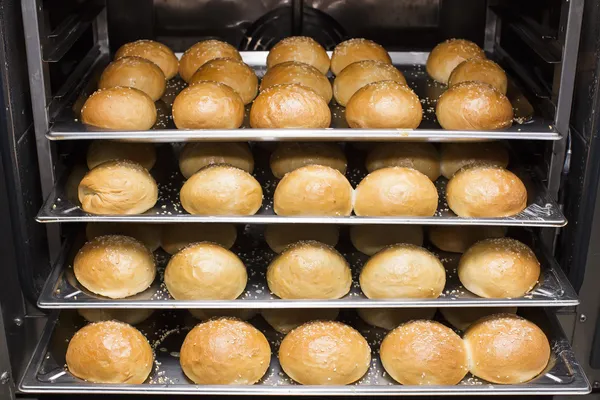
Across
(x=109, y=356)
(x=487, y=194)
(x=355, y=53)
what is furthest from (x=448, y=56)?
(x=109, y=356)

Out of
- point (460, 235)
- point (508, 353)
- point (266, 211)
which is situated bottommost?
point (508, 353)

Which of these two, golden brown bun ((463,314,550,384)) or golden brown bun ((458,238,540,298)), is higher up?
golden brown bun ((458,238,540,298))

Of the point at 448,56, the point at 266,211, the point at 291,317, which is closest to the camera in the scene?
the point at 266,211

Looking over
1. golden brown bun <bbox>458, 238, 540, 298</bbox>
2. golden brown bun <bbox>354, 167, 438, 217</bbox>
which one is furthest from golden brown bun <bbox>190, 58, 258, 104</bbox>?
golden brown bun <bbox>458, 238, 540, 298</bbox>

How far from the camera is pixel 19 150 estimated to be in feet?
7.98

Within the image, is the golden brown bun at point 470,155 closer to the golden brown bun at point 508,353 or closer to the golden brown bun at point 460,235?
the golden brown bun at point 460,235

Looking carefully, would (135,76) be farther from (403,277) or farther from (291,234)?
(403,277)

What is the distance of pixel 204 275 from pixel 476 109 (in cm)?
93

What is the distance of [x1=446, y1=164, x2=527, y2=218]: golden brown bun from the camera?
247 cm

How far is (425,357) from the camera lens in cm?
239

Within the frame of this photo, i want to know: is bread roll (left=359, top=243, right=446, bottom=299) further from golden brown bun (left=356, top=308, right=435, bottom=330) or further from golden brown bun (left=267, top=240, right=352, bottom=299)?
golden brown bun (left=356, top=308, right=435, bottom=330)

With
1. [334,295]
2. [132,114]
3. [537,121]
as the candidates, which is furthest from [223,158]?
[537,121]

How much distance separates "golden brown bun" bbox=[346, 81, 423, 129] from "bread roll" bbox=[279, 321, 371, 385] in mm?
617

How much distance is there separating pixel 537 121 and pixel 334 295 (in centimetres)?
79
